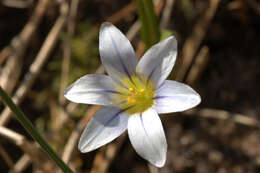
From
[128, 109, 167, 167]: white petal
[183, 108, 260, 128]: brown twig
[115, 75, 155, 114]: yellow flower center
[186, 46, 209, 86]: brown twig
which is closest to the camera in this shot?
[128, 109, 167, 167]: white petal

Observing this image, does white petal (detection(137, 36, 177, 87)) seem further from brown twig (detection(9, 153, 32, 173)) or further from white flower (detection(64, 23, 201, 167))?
brown twig (detection(9, 153, 32, 173))

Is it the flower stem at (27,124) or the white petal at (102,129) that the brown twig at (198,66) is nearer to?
the white petal at (102,129)

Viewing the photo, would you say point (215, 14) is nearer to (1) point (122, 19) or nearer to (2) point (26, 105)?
(1) point (122, 19)

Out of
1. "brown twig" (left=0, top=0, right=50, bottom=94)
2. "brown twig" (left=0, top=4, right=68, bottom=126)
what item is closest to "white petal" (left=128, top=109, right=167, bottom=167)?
"brown twig" (left=0, top=4, right=68, bottom=126)

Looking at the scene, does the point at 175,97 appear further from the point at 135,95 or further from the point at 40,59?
the point at 40,59

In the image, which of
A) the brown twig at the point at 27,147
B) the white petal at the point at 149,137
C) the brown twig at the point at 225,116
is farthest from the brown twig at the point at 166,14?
the brown twig at the point at 27,147

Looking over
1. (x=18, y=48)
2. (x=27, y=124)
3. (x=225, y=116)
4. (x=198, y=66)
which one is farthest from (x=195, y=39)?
(x=27, y=124)

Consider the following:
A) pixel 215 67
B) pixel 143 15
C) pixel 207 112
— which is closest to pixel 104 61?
pixel 143 15

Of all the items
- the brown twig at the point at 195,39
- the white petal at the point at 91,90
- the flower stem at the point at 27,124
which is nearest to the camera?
the flower stem at the point at 27,124
